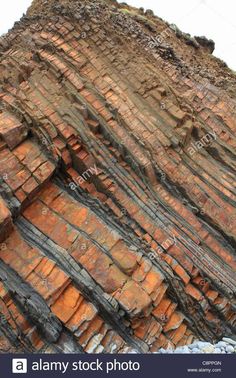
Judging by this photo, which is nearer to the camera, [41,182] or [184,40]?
[41,182]

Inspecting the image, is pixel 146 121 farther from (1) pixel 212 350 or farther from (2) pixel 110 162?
(1) pixel 212 350

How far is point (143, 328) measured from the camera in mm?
16625

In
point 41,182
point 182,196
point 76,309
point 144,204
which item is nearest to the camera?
point 76,309

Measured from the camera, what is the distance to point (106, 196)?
755 inches

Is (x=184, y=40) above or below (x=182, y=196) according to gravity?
above

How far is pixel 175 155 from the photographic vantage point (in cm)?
2186

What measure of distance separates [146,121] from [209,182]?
191 inches

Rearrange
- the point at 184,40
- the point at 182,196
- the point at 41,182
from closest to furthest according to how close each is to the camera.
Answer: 1. the point at 41,182
2. the point at 182,196
3. the point at 184,40

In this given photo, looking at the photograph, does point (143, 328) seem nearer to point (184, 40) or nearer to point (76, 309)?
point (76, 309)

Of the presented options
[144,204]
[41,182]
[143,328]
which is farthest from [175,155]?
[143,328]

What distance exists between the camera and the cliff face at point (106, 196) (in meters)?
15.9

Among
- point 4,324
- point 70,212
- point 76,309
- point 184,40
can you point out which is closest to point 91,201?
point 70,212

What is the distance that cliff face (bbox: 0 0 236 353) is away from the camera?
1587cm
